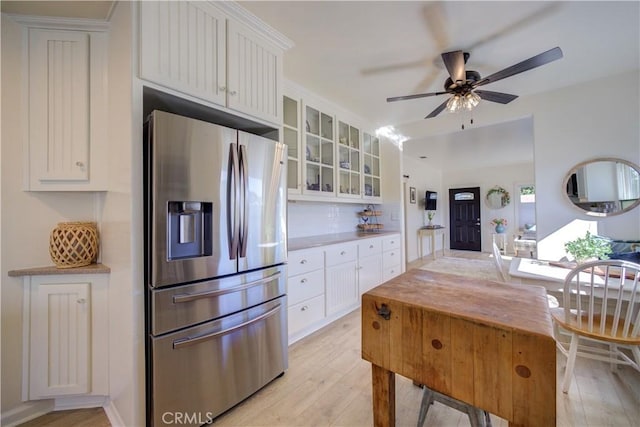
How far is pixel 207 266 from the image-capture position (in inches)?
57.8

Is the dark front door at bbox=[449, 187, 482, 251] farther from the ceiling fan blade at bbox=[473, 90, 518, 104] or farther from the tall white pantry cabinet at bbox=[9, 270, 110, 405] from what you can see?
the tall white pantry cabinet at bbox=[9, 270, 110, 405]

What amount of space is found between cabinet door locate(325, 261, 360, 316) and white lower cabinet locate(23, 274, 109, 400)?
1.78 meters

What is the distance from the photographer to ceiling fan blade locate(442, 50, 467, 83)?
6.61 feet

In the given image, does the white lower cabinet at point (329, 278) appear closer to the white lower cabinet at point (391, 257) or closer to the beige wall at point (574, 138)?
the white lower cabinet at point (391, 257)

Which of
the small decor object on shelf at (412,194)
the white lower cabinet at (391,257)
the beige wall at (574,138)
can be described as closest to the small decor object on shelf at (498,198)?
the small decor object on shelf at (412,194)

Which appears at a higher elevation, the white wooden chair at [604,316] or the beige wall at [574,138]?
the beige wall at [574,138]

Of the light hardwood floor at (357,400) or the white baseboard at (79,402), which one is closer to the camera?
the light hardwood floor at (357,400)

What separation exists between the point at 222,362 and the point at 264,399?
0.43 metres

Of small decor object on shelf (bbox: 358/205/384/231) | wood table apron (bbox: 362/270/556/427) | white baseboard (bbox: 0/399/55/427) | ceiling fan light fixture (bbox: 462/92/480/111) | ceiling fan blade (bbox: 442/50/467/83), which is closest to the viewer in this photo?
wood table apron (bbox: 362/270/556/427)

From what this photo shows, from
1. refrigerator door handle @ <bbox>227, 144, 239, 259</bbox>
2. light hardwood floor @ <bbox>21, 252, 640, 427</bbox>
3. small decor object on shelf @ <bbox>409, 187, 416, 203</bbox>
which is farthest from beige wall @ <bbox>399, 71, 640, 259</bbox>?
small decor object on shelf @ <bbox>409, 187, 416, 203</bbox>

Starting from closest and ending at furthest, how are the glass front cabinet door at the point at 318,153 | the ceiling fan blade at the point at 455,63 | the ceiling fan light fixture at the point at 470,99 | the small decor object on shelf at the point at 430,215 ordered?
1. the ceiling fan blade at the point at 455,63
2. the ceiling fan light fixture at the point at 470,99
3. the glass front cabinet door at the point at 318,153
4. the small decor object on shelf at the point at 430,215

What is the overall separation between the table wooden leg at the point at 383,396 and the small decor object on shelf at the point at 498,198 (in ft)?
25.1

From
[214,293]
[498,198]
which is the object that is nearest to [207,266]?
[214,293]

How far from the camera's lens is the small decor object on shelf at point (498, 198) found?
717cm
